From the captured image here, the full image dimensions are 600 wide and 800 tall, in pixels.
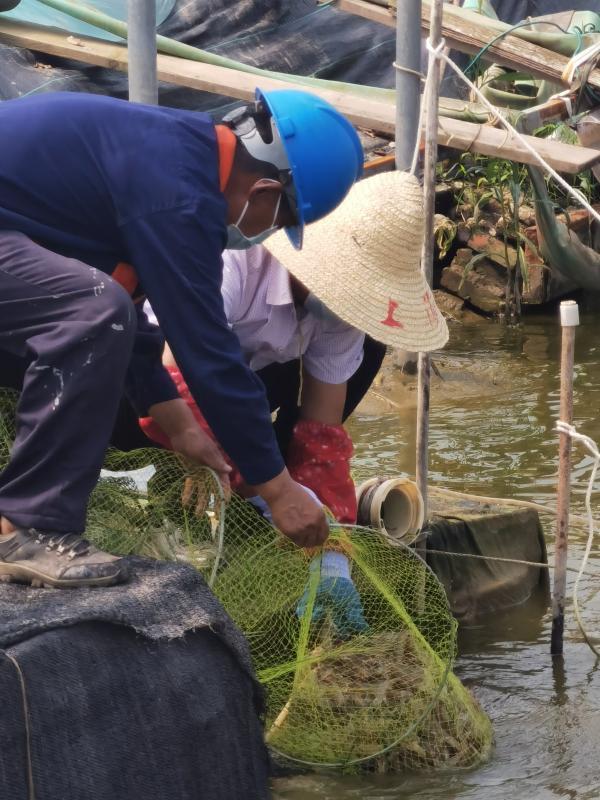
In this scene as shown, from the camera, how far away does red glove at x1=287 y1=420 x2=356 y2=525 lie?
395 centimetres

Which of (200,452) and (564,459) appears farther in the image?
(564,459)

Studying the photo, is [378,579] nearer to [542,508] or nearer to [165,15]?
[542,508]

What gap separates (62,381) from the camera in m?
2.90

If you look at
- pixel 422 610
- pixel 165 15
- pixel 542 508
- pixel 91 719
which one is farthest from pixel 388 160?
pixel 91 719

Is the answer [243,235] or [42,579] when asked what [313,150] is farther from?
[42,579]

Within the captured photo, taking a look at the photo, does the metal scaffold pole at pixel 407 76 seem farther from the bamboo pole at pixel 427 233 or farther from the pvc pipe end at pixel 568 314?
the pvc pipe end at pixel 568 314

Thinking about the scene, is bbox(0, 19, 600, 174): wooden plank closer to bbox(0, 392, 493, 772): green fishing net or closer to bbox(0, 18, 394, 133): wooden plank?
bbox(0, 18, 394, 133): wooden plank

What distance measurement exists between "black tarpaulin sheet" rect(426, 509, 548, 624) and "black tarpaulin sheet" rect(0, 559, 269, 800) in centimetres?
163

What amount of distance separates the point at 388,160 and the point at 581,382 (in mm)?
1776

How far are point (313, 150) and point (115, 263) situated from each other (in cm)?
55

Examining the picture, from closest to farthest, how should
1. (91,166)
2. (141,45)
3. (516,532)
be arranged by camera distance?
(91,166)
(516,532)
(141,45)

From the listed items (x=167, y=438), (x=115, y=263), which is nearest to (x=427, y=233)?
(x=167, y=438)

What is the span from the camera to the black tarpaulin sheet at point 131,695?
100 inches

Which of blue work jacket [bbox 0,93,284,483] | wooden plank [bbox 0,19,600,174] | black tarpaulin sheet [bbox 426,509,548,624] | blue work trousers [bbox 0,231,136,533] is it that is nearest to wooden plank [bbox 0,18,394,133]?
wooden plank [bbox 0,19,600,174]
